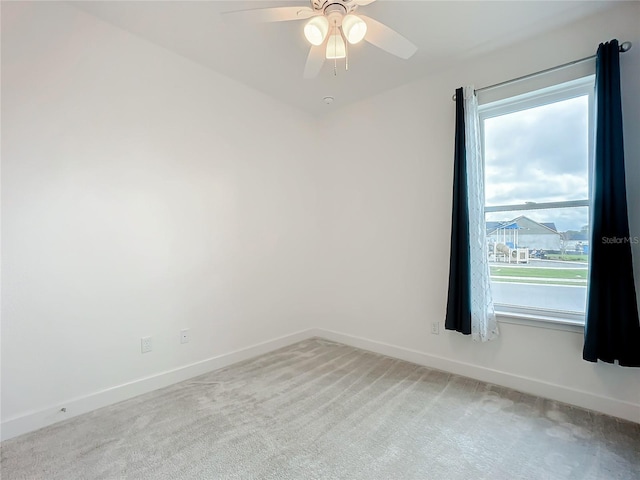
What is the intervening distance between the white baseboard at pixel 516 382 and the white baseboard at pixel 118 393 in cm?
126

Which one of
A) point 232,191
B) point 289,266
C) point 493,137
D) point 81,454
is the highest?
point 493,137

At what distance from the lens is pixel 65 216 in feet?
6.86

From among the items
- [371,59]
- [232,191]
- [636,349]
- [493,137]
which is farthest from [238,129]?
[636,349]

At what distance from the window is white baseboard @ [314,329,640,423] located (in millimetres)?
495

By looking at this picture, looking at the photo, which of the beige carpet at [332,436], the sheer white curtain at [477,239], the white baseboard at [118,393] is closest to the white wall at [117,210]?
the white baseboard at [118,393]

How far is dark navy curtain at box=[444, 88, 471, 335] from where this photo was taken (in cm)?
253

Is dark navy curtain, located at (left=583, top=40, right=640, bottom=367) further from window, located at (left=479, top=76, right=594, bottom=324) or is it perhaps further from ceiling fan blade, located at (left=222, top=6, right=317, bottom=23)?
ceiling fan blade, located at (left=222, top=6, right=317, bottom=23)

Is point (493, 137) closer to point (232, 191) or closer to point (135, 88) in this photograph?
point (232, 191)

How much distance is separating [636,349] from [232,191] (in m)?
3.18

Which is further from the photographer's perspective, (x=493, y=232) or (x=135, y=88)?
(x=493, y=232)

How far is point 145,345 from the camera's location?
8.03 ft

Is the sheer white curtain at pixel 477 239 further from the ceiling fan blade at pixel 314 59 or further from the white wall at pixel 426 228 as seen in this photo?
the ceiling fan blade at pixel 314 59

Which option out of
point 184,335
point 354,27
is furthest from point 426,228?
point 184,335

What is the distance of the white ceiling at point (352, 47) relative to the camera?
206 cm
